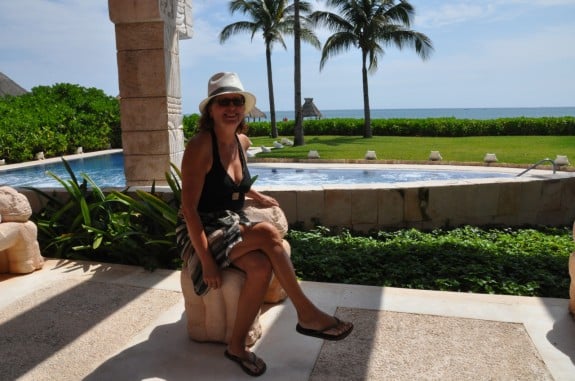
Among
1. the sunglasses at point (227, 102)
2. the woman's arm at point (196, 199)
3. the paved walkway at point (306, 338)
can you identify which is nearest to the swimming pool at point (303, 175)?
the paved walkway at point (306, 338)

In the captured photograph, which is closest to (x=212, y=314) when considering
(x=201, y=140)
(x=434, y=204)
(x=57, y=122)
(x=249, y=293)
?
(x=249, y=293)

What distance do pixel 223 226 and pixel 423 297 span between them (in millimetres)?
1750

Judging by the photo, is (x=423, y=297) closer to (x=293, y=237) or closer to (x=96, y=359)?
(x=293, y=237)

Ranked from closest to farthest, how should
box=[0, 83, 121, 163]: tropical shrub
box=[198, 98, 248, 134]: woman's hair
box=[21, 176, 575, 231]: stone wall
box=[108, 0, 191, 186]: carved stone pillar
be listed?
box=[198, 98, 248, 134]: woman's hair < box=[21, 176, 575, 231]: stone wall < box=[108, 0, 191, 186]: carved stone pillar < box=[0, 83, 121, 163]: tropical shrub

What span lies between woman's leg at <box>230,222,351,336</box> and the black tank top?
0.69ft

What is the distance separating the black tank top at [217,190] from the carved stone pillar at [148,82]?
4.83m

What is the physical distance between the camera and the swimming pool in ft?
36.9

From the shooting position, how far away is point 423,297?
3504 millimetres

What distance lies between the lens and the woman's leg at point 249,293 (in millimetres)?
2557

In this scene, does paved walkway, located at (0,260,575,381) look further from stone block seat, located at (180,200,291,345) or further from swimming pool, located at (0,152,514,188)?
swimming pool, located at (0,152,514,188)

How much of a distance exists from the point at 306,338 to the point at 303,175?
379 inches

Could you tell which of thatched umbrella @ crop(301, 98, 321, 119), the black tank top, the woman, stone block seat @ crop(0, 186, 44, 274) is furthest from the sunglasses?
thatched umbrella @ crop(301, 98, 321, 119)

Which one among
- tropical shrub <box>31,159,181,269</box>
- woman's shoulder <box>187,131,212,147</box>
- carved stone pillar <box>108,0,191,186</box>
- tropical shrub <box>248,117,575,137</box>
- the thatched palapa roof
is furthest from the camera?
the thatched palapa roof

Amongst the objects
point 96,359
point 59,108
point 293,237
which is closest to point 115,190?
point 293,237
